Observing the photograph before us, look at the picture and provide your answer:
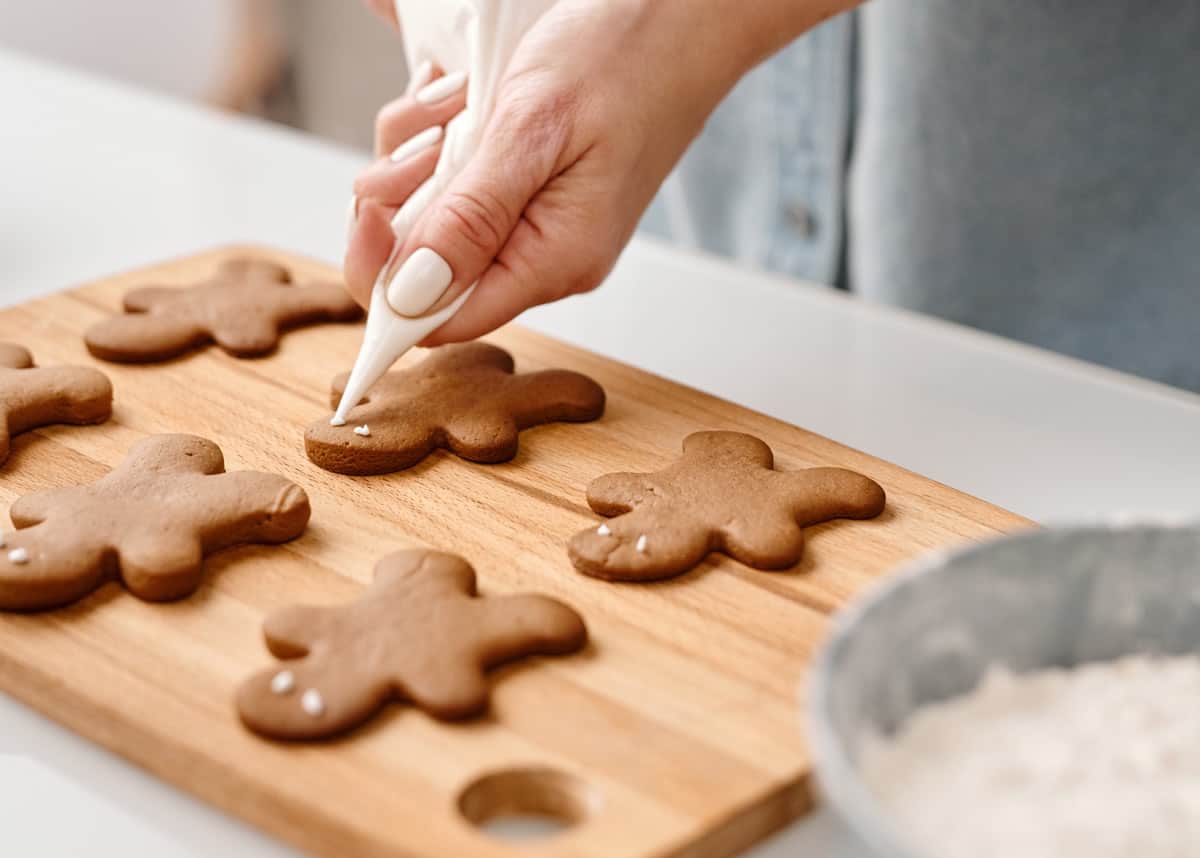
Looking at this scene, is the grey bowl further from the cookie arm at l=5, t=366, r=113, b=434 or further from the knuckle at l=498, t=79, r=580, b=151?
the cookie arm at l=5, t=366, r=113, b=434

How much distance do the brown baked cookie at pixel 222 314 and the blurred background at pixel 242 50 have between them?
2999 millimetres

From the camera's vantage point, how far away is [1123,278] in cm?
171

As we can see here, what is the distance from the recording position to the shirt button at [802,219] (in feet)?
6.00

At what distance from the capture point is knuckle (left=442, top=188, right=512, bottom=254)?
3.67 feet

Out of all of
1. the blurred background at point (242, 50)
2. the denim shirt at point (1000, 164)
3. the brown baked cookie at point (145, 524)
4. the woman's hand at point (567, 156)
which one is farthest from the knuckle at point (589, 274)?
the blurred background at point (242, 50)

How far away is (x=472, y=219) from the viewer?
3.68 feet

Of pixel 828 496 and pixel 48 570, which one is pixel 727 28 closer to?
pixel 828 496

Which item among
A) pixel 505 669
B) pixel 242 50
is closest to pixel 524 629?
pixel 505 669

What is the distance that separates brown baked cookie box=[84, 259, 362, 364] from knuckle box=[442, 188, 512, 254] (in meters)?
0.26

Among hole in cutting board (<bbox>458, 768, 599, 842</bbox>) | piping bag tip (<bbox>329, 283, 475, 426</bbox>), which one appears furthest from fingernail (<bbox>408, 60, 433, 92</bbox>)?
hole in cutting board (<bbox>458, 768, 599, 842</bbox>)

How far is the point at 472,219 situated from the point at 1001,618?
61 cm

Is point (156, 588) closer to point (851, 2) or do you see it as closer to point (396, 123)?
point (396, 123)

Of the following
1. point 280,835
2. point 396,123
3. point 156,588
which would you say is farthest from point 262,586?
point 396,123

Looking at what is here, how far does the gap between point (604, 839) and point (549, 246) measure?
1.90 feet
